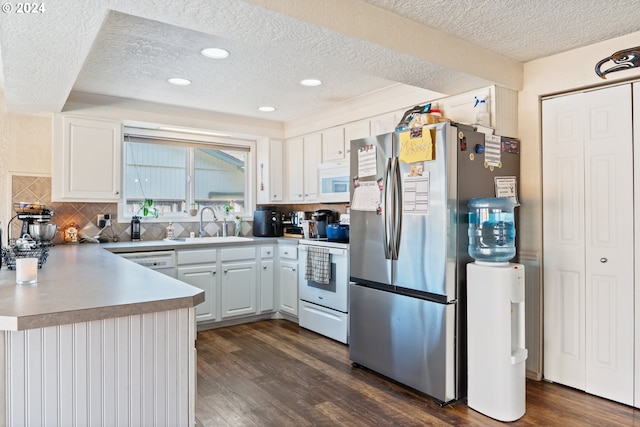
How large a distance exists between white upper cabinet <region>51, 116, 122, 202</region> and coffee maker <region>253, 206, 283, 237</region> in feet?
5.12

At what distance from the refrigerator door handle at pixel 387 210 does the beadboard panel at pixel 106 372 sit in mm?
1591

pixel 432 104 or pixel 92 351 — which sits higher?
pixel 432 104

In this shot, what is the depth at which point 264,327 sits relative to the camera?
14.0 feet

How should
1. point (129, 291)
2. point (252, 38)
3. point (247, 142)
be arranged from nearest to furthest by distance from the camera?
point (129, 291) → point (252, 38) → point (247, 142)

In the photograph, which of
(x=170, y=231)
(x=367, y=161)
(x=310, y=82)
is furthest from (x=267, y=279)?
(x=310, y=82)

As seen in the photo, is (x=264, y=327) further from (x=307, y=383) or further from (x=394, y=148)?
(x=394, y=148)

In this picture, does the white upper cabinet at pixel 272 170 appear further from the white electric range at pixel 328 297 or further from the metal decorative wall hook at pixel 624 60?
the metal decorative wall hook at pixel 624 60

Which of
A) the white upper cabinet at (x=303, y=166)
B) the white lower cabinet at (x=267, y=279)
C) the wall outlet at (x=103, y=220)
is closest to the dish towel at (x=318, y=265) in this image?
the white lower cabinet at (x=267, y=279)

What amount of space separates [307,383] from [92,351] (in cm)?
174

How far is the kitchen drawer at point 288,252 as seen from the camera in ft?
14.2

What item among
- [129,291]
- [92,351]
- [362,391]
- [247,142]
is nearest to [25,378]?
[92,351]

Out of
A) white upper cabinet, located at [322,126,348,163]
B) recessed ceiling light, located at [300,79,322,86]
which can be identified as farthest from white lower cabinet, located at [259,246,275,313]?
recessed ceiling light, located at [300,79,322,86]

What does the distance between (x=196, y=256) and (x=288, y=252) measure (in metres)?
0.94

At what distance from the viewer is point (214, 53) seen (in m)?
2.80
